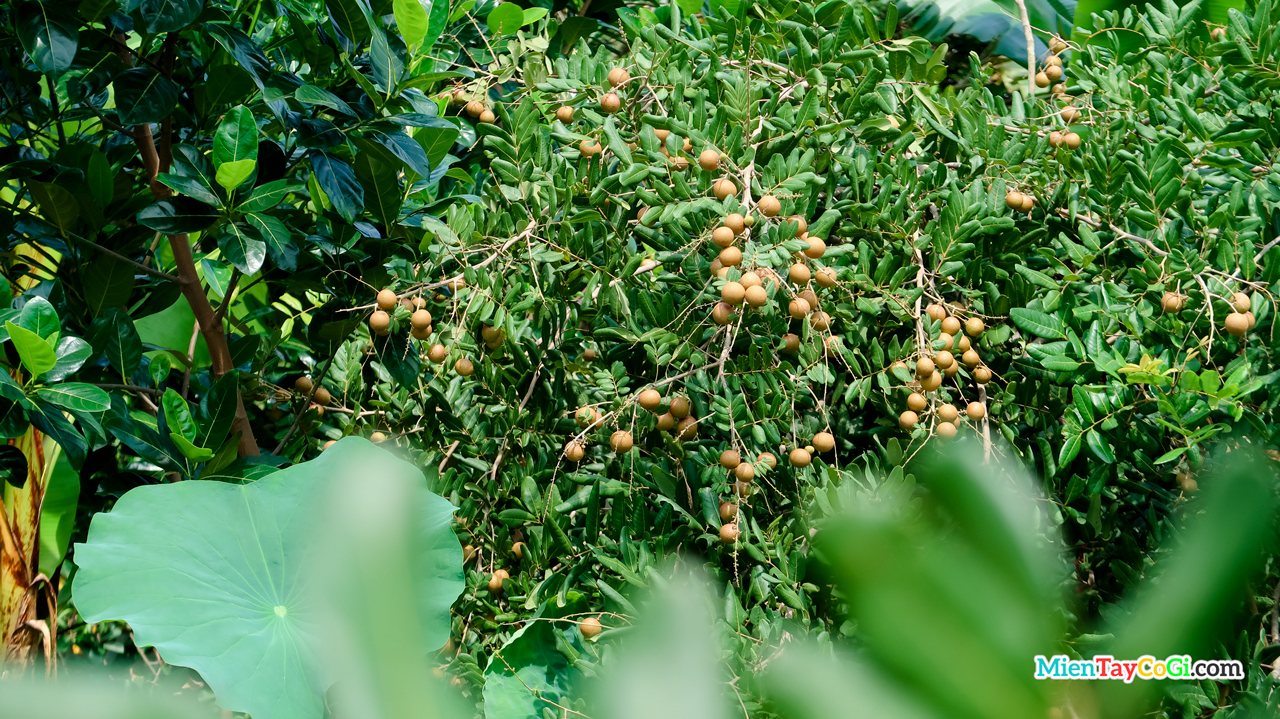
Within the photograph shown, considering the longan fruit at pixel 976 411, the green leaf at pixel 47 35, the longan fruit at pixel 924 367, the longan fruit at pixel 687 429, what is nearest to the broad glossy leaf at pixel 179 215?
the green leaf at pixel 47 35

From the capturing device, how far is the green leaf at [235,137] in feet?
4.37

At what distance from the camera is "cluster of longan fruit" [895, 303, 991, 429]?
1.34 meters

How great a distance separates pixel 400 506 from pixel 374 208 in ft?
4.70

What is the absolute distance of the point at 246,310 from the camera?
8.66 feet

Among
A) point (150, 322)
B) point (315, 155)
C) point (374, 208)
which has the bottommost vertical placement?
point (150, 322)

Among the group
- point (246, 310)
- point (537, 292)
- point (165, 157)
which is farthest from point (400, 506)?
point (246, 310)

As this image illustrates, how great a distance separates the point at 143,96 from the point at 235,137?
0.49 ft

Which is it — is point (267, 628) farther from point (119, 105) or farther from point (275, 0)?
point (275, 0)

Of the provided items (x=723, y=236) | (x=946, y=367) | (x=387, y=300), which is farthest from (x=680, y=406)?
(x=387, y=300)

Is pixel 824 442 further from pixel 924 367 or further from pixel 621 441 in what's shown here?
pixel 621 441

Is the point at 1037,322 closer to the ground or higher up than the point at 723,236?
closer to the ground

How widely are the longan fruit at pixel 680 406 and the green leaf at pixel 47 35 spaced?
997mm

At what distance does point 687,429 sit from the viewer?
144 cm

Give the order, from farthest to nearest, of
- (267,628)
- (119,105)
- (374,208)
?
1. (374,208)
2. (267,628)
3. (119,105)
